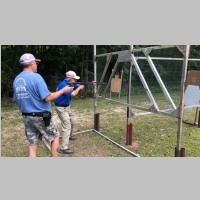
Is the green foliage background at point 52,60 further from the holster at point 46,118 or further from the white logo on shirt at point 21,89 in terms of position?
the white logo on shirt at point 21,89

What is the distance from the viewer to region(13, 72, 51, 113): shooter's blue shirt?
2545 mm

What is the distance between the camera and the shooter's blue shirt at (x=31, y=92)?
2.54 m

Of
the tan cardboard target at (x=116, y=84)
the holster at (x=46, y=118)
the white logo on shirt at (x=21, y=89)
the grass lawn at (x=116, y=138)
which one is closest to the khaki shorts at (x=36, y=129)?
the holster at (x=46, y=118)

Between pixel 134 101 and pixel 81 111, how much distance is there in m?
3.93

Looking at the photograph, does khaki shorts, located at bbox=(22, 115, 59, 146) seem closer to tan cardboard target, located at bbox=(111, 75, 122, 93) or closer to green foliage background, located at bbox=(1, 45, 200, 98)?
tan cardboard target, located at bbox=(111, 75, 122, 93)

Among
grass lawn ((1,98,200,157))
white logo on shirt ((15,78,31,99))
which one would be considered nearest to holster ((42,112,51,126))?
white logo on shirt ((15,78,31,99))

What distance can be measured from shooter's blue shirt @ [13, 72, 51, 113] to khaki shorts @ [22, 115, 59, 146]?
0.14m

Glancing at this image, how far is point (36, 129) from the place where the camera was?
2846 mm

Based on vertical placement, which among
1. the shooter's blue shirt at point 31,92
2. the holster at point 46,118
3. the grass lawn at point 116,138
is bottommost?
the grass lawn at point 116,138

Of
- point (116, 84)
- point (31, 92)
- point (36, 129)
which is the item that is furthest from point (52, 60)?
point (31, 92)

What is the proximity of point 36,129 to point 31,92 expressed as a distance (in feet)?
1.93

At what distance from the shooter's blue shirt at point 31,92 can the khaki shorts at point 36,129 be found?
0.46 feet

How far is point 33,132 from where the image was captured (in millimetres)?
2838

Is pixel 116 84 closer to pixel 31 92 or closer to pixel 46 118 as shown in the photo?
pixel 46 118
